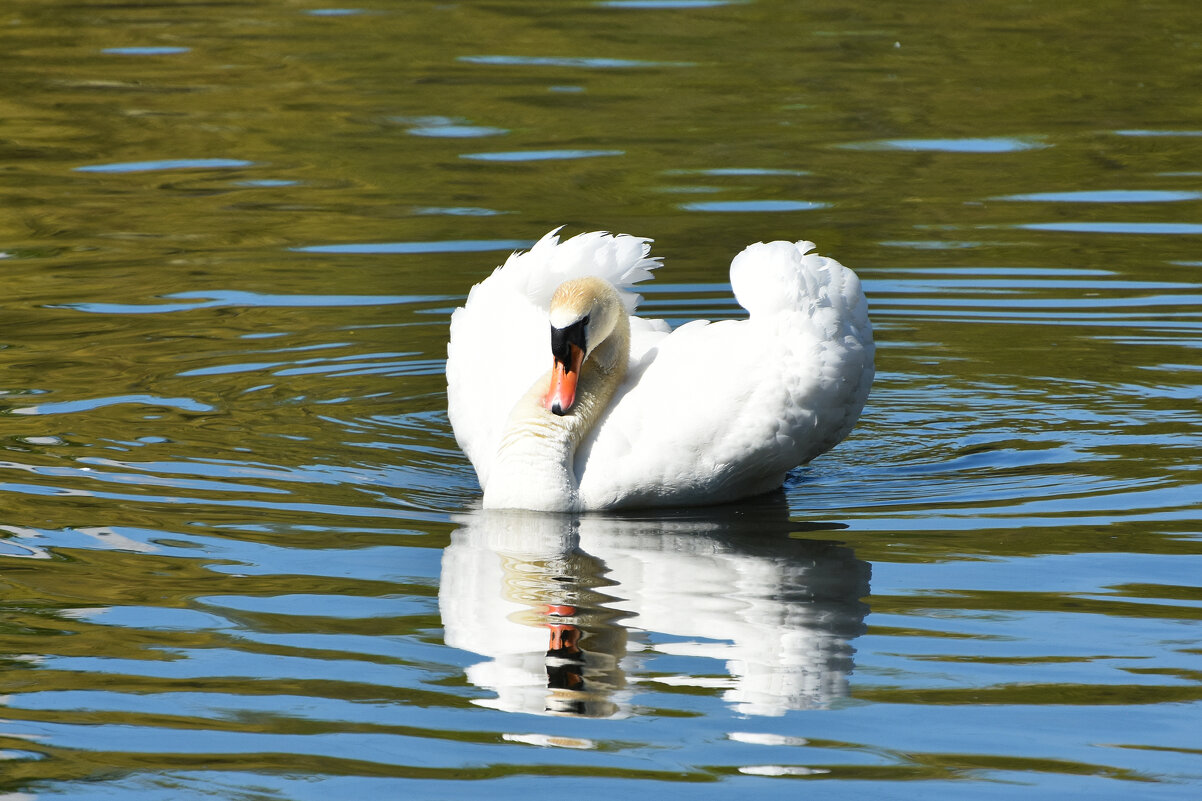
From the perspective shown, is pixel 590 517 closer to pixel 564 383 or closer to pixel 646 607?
pixel 564 383

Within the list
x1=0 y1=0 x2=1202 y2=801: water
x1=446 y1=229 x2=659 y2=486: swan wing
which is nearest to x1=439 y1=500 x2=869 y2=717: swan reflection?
x1=0 y1=0 x2=1202 y2=801: water

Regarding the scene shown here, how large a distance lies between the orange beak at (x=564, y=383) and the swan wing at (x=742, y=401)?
0.79 ft

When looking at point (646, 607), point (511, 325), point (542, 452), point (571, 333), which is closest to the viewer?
point (646, 607)

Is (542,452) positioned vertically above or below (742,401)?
below

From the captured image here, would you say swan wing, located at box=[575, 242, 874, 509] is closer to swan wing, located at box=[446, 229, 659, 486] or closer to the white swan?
the white swan

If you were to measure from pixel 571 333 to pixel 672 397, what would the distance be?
45 centimetres

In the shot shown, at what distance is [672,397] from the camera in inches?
285

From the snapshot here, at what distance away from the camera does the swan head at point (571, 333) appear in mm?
7168

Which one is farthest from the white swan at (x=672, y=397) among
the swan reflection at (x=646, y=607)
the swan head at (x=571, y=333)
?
the swan reflection at (x=646, y=607)

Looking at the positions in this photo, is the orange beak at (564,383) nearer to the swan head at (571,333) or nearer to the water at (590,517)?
the swan head at (571,333)

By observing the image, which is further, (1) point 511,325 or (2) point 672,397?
(1) point 511,325

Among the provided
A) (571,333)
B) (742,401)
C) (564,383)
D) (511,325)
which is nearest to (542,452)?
(564,383)

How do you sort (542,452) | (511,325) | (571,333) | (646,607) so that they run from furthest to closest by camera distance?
(511,325) → (571,333) → (542,452) → (646,607)

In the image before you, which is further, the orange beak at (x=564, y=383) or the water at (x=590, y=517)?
the orange beak at (x=564, y=383)
